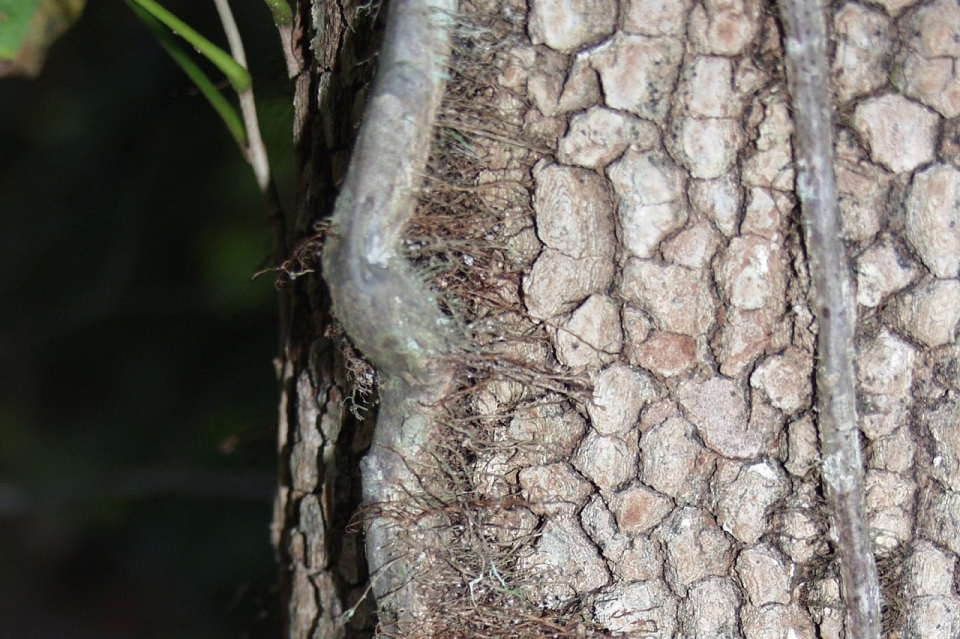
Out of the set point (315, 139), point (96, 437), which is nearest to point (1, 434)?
point (96, 437)

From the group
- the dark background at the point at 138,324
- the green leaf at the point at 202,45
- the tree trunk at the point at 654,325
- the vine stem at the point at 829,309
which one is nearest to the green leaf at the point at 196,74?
the green leaf at the point at 202,45

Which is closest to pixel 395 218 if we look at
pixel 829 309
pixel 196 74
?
pixel 829 309

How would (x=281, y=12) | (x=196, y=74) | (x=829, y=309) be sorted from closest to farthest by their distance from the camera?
(x=829, y=309) < (x=281, y=12) < (x=196, y=74)

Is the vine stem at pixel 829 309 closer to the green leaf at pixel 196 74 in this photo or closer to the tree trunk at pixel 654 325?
the tree trunk at pixel 654 325

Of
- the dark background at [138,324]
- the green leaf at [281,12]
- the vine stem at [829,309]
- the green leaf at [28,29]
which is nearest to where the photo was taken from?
the vine stem at [829,309]

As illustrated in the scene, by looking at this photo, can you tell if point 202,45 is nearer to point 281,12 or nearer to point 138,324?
point 281,12

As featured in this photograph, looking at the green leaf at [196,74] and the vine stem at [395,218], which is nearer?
the vine stem at [395,218]
